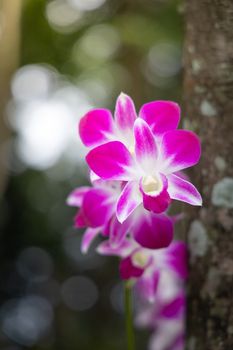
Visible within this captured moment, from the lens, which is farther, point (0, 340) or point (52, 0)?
point (0, 340)

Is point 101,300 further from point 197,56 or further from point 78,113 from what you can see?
point 197,56

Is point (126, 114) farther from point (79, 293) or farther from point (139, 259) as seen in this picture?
point (79, 293)

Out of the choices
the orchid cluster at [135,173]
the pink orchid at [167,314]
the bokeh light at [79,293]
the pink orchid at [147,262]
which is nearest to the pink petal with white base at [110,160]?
the orchid cluster at [135,173]

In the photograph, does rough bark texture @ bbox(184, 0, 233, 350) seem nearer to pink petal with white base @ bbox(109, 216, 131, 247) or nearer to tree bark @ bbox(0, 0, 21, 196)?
pink petal with white base @ bbox(109, 216, 131, 247)

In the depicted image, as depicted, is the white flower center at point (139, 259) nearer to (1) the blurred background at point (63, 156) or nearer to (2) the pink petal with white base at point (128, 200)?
(2) the pink petal with white base at point (128, 200)

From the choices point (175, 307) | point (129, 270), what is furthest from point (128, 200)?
point (175, 307)

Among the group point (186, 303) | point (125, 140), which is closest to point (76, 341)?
point (186, 303)
